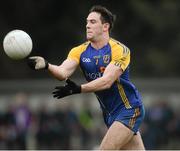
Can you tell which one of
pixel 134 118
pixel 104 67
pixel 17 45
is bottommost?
pixel 134 118

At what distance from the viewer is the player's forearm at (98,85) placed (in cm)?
1090

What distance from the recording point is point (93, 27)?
11.5m

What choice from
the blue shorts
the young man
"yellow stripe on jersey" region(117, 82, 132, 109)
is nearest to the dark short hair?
the young man

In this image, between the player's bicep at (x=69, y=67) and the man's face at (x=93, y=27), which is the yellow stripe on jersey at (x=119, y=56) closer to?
the man's face at (x=93, y=27)

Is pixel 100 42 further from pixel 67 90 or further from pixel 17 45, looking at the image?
pixel 17 45

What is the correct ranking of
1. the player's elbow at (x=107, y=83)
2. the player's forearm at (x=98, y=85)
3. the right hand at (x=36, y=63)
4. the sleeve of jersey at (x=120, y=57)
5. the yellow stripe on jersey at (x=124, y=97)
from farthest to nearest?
1. the yellow stripe on jersey at (x=124, y=97)
2. the sleeve of jersey at (x=120, y=57)
3. the player's elbow at (x=107, y=83)
4. the player's forearm at (x=98, y=85)
5. the right hand at (x=36, y=63)

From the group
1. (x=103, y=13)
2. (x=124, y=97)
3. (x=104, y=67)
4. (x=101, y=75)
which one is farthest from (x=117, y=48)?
(x=124, y=97)

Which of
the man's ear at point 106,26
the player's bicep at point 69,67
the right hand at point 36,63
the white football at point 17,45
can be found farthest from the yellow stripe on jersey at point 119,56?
the white football at point 17,45

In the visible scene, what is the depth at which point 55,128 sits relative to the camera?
21125mm

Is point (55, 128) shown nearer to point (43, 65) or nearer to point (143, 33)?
point (43, 65)

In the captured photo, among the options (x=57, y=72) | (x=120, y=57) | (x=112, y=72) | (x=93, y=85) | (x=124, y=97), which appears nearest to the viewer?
(x=93, y=85)

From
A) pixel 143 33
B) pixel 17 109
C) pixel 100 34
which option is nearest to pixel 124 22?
pixel 143 33

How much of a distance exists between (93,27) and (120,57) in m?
0.57

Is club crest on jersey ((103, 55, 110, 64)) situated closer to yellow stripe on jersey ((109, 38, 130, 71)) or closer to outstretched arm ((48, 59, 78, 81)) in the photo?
yellow stripe on jersey ((109, 38, 130, 71))
